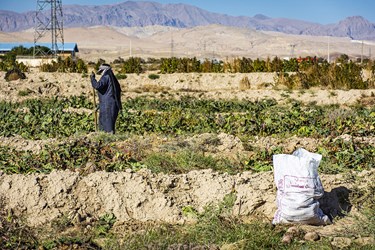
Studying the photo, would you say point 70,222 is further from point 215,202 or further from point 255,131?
point 255,131

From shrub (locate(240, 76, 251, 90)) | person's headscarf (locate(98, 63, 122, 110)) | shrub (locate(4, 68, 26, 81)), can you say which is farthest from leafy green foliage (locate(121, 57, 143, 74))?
person's headscarf (locate(98, 63, 122, 110))

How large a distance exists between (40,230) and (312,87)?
17.6 m

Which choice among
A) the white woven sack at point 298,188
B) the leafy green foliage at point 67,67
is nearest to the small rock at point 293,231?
the white woven sack at point 298,188

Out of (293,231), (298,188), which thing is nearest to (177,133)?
(298,188)

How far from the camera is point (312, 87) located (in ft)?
75.6

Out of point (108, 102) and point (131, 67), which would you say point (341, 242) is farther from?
point (131, 67)

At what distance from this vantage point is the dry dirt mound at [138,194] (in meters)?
7.05

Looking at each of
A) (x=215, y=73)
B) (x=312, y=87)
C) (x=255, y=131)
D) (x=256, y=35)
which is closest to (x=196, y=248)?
(x=255, y=131)

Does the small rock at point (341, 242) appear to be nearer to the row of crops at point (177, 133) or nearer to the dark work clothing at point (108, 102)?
the row of crops at point (177, 133)

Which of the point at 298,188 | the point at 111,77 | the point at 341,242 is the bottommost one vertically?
the point at 341,242

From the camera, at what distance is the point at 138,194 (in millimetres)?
7188

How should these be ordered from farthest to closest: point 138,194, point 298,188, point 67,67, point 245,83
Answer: point 67,67 → point 245,83 → point 138,194 → point 298,188

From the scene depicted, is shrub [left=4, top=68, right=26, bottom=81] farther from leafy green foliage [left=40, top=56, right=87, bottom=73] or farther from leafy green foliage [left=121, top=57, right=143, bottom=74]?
leafy green foliage [left=121, top=57, right=143, bottom=74]

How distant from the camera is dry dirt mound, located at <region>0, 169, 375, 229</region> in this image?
705 cm
